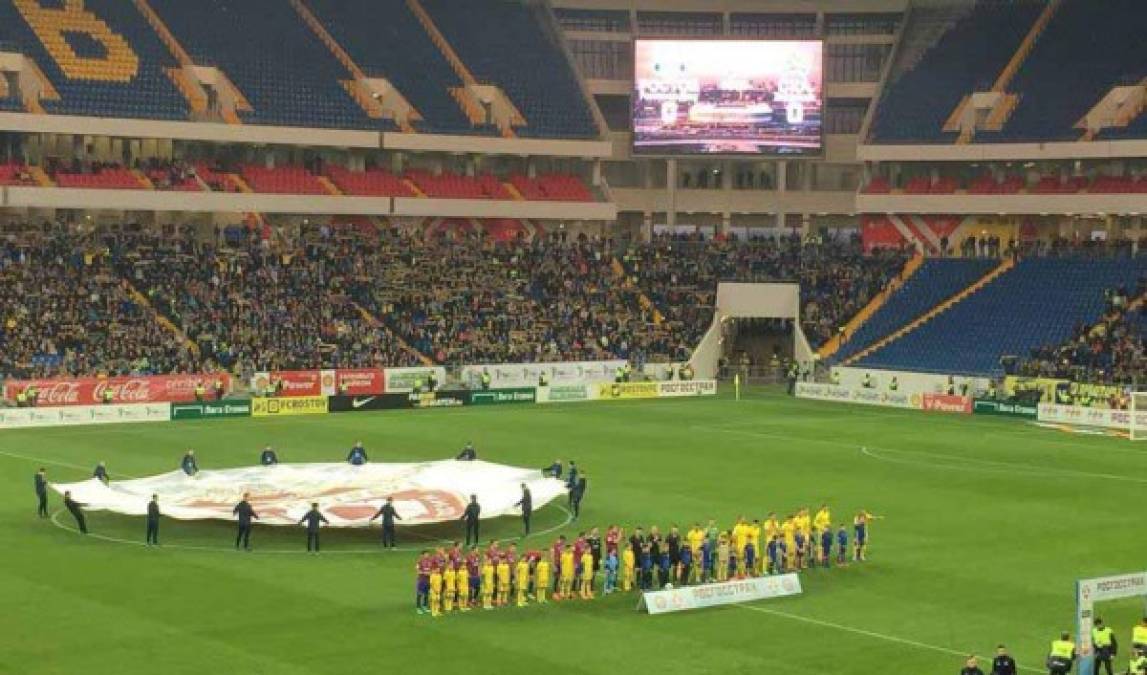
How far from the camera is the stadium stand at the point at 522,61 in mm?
99500

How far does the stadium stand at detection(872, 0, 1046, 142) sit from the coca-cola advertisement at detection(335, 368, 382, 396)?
36.2 metres

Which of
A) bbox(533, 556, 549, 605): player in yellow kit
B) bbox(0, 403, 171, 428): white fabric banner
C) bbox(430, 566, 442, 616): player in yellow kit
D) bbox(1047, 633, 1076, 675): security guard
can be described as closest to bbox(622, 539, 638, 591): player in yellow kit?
bbox(533, 556, 549, 605): player in yellow kit

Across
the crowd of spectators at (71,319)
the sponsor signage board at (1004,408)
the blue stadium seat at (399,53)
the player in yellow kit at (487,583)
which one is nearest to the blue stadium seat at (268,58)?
the blue stadium seat at (399,53)

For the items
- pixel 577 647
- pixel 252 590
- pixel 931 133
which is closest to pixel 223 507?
pixel 252 590

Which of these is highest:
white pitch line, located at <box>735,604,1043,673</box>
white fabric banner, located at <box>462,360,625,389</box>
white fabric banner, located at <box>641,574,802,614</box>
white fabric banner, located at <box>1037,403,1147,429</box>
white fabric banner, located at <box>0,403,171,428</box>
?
white fabric banner, located at <box>462,360,625,389</box>

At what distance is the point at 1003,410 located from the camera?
76.1m

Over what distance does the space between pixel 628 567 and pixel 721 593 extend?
7.19 ft

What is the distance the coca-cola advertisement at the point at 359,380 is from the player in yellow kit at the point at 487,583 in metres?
41.3

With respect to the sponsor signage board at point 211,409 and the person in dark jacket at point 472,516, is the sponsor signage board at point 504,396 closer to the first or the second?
the sponsor signage board at point 211,409

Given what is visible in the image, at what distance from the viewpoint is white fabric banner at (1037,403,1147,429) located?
70188 mm

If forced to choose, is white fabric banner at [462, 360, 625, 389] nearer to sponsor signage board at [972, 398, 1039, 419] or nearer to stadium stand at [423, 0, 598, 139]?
sponsor signage board at [972, 398, 1039, 419]

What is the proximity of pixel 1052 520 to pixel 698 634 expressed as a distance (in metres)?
17.8

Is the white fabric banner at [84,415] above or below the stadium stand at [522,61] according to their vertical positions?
below

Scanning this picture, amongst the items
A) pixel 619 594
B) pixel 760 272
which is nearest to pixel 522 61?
pixel 760 272
